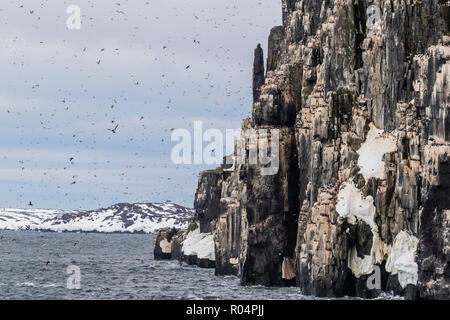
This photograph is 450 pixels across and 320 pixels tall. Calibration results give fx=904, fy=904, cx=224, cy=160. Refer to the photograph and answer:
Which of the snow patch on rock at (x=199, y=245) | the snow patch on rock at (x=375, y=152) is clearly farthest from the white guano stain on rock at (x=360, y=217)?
the snow patch on rock at (x=199, y=245)

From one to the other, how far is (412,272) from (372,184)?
13880 mm

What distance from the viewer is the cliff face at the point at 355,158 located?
82.2m

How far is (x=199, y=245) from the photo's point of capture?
19175 centimetres

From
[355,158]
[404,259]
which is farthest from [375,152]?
[404,259]

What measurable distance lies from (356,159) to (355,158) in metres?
0.29

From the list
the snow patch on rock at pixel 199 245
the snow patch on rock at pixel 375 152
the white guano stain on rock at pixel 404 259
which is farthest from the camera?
the snow patch on rock at pixel 199 245

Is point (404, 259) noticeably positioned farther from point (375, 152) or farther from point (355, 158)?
point (355, 158)

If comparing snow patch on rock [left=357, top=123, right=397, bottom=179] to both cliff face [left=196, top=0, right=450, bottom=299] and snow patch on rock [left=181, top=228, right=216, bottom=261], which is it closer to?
cliff face [left=196, top=0, right=450, bottom=299]

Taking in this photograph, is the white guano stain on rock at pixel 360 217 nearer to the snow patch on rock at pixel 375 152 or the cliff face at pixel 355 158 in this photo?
the cliff face at pixel 355 158

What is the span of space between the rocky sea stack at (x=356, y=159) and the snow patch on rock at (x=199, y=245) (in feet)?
168

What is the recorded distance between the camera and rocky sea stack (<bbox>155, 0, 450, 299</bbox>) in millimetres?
82125

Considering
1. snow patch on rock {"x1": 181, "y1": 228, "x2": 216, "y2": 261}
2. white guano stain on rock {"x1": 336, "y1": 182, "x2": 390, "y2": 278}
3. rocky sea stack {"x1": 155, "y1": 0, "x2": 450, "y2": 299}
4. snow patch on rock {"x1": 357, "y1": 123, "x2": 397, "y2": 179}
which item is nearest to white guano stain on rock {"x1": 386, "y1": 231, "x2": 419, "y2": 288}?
rocky sea stack {"x1": 155, "y1": 0, "x2": 450, "y2": 299}

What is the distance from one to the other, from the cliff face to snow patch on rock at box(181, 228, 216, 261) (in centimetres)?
5360
